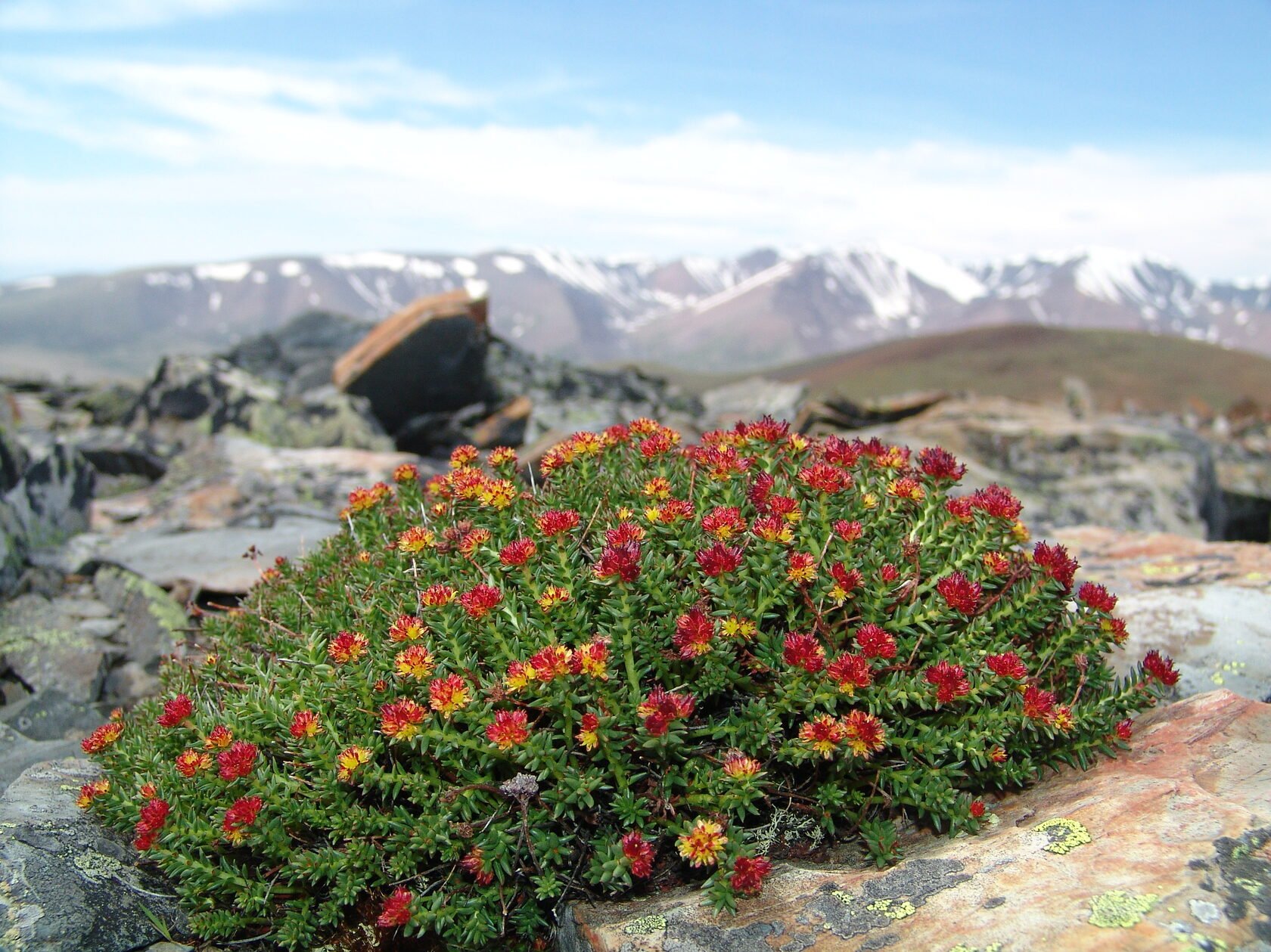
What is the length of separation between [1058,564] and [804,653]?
1399 mm

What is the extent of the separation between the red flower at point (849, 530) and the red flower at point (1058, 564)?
88cm

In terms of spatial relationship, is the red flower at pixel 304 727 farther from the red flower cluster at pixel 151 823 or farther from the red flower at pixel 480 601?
the red flower at pixel 480 601

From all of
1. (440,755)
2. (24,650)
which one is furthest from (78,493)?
(440,755)

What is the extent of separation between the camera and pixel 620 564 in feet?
11.0

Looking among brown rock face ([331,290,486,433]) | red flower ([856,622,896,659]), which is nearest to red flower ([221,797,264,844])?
red flower ([856,622,896,659])

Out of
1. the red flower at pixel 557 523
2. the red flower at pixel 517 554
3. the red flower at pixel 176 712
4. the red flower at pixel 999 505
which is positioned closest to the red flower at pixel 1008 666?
the red flower at pixel 999 505

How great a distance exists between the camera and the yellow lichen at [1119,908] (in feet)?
8.84

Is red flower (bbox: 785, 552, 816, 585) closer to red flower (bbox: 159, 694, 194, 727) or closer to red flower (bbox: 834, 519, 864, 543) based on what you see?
red flower (bbox: 834, 519, 864, 543)

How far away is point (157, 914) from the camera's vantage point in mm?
3482

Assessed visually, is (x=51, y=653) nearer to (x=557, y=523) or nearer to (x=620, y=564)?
(x=557, y=523)

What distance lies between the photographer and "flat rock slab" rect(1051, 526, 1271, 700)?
17.0ft

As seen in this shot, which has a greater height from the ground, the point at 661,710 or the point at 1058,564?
the point at 1058,564

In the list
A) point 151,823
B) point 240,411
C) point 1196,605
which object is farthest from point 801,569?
point 240,411

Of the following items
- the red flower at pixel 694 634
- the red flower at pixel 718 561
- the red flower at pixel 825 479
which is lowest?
the red flower at pixel 694 634
